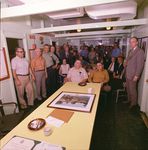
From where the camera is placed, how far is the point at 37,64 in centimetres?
318

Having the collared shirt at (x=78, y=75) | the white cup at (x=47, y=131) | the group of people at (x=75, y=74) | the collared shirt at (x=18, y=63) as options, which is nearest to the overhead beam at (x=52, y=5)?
the collared shirt at (x=18, y=63)

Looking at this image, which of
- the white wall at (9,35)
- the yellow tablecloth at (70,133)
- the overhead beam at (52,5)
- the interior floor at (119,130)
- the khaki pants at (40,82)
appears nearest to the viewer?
the white wall at (9,35)

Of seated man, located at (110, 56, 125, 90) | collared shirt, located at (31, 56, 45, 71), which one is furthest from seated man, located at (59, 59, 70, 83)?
seated man, located at (110, 56, 125, 90)

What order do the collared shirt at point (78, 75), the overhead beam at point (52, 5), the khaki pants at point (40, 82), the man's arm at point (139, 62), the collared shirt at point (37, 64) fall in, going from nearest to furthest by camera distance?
the overhead beam at point (52, 5) < the man's arm at point (139, 62) < the collared shirt at point (78, 75) < the collared shirt at point (37, 64) < the khaki pants at point (40, 82)

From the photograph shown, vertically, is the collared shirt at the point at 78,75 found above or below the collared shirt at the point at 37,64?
below

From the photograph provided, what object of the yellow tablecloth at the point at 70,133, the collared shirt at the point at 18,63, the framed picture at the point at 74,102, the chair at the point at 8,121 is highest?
the collared shirt at the point at 18,63

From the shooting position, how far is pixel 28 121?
4.52 ft

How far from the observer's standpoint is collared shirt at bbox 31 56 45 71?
3124mm

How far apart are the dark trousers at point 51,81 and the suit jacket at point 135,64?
2101mm

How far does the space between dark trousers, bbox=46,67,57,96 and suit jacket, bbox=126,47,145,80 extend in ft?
6.89

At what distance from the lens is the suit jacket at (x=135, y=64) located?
245 centimetres

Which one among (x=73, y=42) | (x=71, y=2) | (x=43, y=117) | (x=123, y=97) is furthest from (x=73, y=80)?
(x=73, y=42)

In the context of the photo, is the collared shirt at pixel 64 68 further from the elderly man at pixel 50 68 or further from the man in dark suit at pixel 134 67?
the man in dark suit at pixel 134 67

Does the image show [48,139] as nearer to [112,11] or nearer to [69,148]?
[69,148]
